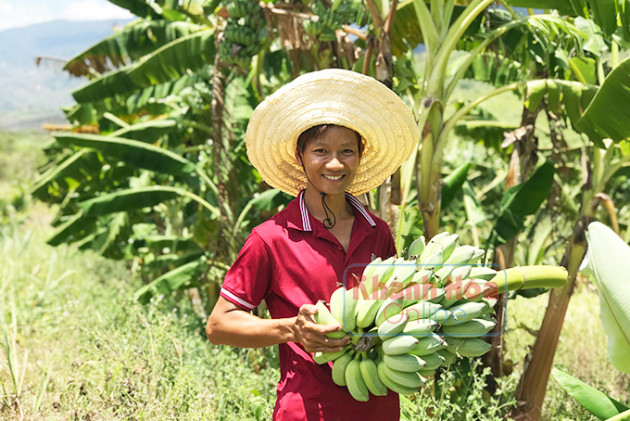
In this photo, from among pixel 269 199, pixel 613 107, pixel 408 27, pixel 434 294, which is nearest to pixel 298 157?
pixel 434 294

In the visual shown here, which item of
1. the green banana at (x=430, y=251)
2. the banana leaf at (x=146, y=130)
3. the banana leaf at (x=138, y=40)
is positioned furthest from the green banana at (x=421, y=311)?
the banana leaf at (x=138, y=40)

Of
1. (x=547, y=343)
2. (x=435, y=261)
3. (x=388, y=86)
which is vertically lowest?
(x=547, y=343)

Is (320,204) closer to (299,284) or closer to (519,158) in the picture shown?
(299,284)

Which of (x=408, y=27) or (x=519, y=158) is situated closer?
(x=519, y=158)

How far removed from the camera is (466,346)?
5.40 feet

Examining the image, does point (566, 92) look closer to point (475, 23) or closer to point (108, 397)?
point (475, 23)

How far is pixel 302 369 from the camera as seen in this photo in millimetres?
1746

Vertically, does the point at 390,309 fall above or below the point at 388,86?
below

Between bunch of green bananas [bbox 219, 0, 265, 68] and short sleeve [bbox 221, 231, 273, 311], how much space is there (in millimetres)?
2643

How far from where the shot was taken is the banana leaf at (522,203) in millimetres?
3582

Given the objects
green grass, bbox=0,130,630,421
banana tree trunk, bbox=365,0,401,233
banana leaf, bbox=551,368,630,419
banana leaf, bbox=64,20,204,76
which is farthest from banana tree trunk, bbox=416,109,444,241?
banana leaf, bbox=64,20,204,76

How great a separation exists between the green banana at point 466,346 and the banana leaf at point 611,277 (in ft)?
1.78

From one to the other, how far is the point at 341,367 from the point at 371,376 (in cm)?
8

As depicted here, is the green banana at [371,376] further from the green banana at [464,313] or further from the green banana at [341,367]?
the green banana at [464,313]
